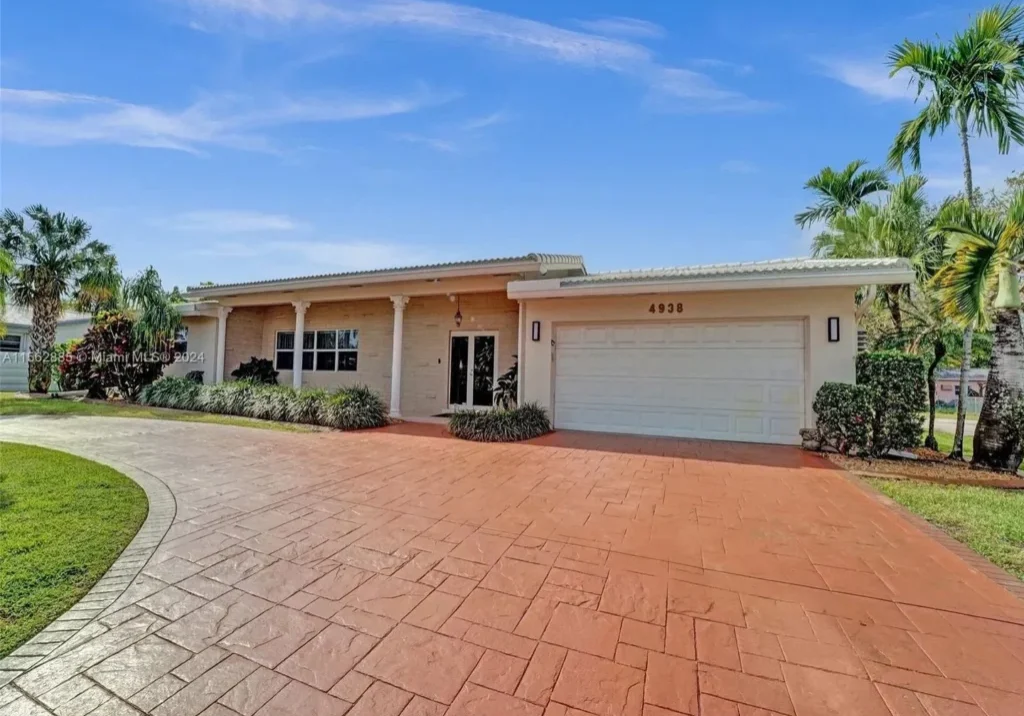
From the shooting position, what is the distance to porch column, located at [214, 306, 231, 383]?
14172 mm

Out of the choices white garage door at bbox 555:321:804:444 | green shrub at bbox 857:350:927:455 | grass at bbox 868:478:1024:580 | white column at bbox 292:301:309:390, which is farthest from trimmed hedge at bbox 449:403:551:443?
white column at bbox 292:301:309:390

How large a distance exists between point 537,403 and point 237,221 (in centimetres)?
1073

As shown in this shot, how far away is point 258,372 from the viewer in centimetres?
1410

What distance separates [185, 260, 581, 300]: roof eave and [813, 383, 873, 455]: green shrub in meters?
5.54

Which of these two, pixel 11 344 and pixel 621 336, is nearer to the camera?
pixel 621 336

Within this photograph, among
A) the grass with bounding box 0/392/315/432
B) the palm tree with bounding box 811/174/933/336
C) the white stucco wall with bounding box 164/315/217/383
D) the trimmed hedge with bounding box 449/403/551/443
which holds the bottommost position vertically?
the grass with bounding box 0/392/315/432

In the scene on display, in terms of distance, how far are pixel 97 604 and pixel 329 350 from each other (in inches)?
490

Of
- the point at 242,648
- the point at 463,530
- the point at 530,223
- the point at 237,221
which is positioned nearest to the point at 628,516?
the point at 463,530

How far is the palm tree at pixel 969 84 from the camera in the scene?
22.8 ft

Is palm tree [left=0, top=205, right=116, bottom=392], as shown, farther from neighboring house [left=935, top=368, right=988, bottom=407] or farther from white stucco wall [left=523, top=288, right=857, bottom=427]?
neighboring house [left=935, top=368, right=988, bottom=407]

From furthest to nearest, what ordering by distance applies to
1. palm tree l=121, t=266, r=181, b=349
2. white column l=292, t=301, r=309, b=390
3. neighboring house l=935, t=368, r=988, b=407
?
neighboring house l=935, t=368, r=988, b=407 → palm tree l=121, t=266, r=181, b=349 → white column l=292, t=301, r=309, b=390

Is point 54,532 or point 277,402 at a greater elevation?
point 277,402

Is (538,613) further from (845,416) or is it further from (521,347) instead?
(521,347)

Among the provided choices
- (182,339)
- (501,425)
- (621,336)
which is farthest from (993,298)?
(182,339)
